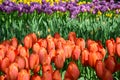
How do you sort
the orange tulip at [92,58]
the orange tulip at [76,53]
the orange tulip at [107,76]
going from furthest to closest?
1. the orange tulip at [76,53]
2. the orange tulip at [92,58]
3. the orange tulip at [107,76]

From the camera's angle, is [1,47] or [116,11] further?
[116,11]

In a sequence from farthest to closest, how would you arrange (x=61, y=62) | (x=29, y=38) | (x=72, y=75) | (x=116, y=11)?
(x=116, y=11)
(x=29, y=38)
(x=61, y=62)
(x=72, y=75)

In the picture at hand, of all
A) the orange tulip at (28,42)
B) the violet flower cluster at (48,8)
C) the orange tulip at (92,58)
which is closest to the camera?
the orange tulip at (92,58)

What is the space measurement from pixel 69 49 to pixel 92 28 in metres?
2.41

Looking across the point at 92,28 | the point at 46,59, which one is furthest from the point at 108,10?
the point at 46,59

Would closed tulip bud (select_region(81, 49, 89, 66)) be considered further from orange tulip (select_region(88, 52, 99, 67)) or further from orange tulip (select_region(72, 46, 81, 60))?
orange tulip (select_region(72, 46, 81, 60))

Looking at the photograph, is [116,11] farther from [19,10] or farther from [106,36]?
[106,36]

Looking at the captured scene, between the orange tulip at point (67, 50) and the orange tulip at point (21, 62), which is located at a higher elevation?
the orange tulip at point (21, 62)

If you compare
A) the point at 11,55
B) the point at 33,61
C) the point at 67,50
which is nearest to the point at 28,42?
the point at 67,50

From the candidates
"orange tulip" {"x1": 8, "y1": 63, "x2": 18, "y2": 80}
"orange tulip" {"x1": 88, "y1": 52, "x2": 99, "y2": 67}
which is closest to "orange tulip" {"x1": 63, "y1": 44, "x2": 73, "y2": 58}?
"orange tulip" {"x1": 88, "y1": 52, "x2": 99, "y2": 67}

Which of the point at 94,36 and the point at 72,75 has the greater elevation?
the point at 72,75

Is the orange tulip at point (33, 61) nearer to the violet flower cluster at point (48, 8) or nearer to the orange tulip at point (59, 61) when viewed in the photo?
the orange tulip at point (59, 61)

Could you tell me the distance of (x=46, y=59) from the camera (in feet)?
9.54

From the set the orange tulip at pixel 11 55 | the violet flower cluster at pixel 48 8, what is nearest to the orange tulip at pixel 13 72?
the orange tulip at pixel 11 55
